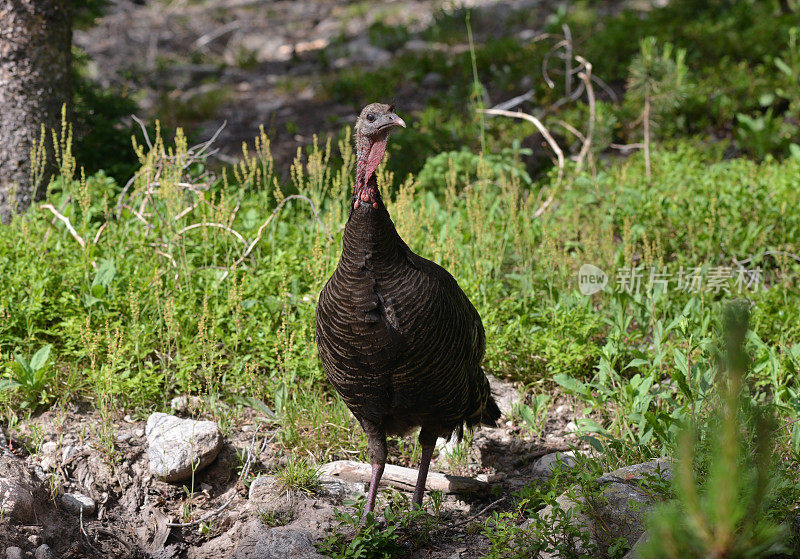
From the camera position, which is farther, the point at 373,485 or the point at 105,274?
the point at 105,274

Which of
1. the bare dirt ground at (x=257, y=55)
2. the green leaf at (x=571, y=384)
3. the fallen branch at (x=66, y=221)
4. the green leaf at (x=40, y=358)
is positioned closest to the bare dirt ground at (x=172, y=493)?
the green leaf at (x=40, y=358)

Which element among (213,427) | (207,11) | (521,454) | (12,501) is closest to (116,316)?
(213,427)

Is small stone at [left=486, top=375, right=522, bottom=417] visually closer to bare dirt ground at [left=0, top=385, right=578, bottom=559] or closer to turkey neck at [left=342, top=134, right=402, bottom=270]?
bare dirt ground at [left=0, top=385, right=578, bottom=559]

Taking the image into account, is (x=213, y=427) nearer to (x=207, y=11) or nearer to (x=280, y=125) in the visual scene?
(x=280, y=125)

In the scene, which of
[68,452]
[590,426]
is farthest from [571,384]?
[68,452]

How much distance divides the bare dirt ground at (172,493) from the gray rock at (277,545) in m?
0.10

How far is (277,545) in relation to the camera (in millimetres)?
3496

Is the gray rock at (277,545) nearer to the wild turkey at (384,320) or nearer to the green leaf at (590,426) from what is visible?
the wild turkey at (384,320)

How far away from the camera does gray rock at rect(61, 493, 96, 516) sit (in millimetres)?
3863

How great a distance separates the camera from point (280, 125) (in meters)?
9.81

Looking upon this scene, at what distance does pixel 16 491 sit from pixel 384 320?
1950mm

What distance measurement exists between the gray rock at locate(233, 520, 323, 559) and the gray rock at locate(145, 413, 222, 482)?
2.21 ft

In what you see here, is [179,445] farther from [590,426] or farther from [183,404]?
[590,426]

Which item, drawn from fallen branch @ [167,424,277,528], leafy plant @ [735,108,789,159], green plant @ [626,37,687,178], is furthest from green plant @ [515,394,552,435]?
leafy plant @ [735,108,789,159]
